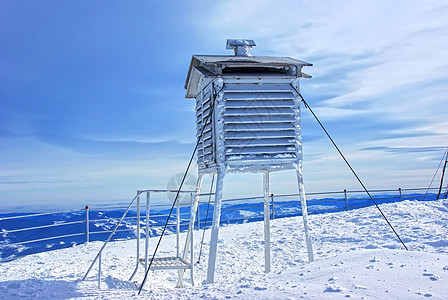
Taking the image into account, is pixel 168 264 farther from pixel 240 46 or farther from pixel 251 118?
pixel 240 46

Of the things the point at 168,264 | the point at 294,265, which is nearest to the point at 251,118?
the point at 168,264

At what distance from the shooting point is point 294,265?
9312 mm

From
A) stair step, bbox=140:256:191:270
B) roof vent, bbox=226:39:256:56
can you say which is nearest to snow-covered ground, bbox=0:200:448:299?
stair step, bbox=140:256:191:270

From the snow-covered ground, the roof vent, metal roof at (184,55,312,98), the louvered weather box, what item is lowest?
the snow-covered ground

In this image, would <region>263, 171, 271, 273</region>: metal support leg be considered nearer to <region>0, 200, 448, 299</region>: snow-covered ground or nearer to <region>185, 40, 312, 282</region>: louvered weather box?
<region>0, 200, 448, 299</region>: snow-covered ground

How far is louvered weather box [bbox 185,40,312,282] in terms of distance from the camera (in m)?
7.66

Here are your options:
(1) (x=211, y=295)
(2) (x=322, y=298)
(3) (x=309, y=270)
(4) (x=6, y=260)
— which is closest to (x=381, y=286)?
(2) (x=322, y=298)

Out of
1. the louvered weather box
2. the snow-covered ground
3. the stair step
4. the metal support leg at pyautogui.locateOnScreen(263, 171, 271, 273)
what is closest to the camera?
the snow-covered ground

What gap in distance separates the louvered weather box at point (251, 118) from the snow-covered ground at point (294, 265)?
1.83 metres

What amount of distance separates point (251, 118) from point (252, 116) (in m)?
0.05

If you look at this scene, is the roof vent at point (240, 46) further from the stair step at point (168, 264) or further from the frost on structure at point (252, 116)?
the stair step at point (168, 264)

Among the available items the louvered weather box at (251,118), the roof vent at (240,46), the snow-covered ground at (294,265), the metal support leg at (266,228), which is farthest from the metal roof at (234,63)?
the snow-covered ground at (294,265)

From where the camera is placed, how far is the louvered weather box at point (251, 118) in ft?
25.1

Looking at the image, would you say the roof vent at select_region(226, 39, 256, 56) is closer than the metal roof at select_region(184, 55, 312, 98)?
No
